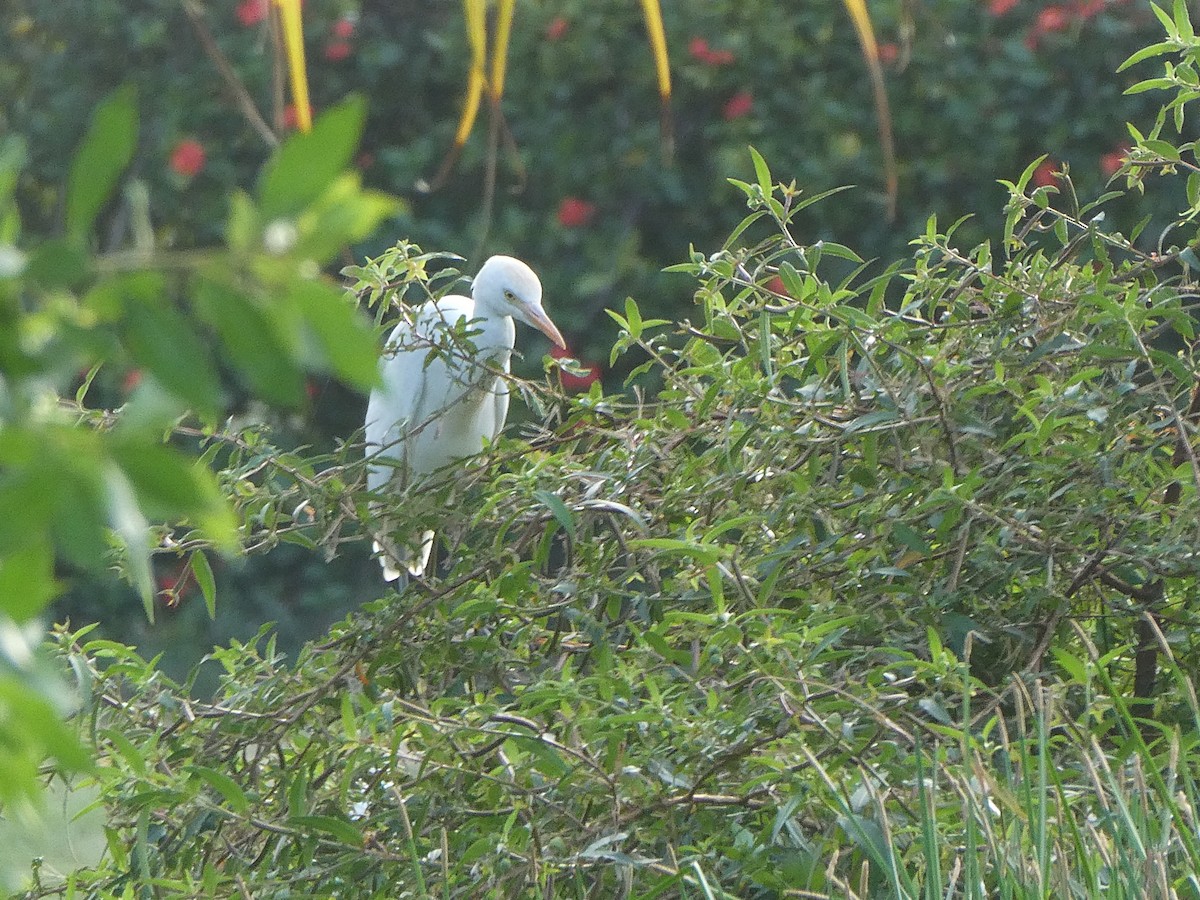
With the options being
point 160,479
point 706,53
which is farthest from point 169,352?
point 706,53

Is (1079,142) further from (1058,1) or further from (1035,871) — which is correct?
(1035,871)

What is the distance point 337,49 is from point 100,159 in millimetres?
4577

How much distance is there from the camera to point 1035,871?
1276 mm

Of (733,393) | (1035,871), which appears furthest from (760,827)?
(733,393)

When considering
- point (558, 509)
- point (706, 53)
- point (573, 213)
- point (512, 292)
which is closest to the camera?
point (558, 509)

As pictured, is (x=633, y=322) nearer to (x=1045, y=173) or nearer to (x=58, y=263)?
(x=58, y=263)

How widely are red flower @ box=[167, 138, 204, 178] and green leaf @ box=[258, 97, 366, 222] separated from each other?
434cm

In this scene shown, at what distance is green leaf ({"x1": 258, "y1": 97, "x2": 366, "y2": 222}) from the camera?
46 centimetres

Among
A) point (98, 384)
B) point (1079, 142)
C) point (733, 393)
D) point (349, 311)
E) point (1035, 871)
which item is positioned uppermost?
point (349, 311)

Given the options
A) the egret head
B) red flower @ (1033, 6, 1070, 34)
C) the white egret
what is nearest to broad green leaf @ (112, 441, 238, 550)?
the white egret

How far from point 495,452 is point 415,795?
439mm

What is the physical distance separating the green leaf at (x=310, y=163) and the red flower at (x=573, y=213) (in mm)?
4309

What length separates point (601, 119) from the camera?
16.1 feet

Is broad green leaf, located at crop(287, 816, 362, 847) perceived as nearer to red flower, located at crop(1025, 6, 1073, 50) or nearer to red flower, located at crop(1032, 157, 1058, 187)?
red flower, located at crop(1032, 157, 1058, 187)
